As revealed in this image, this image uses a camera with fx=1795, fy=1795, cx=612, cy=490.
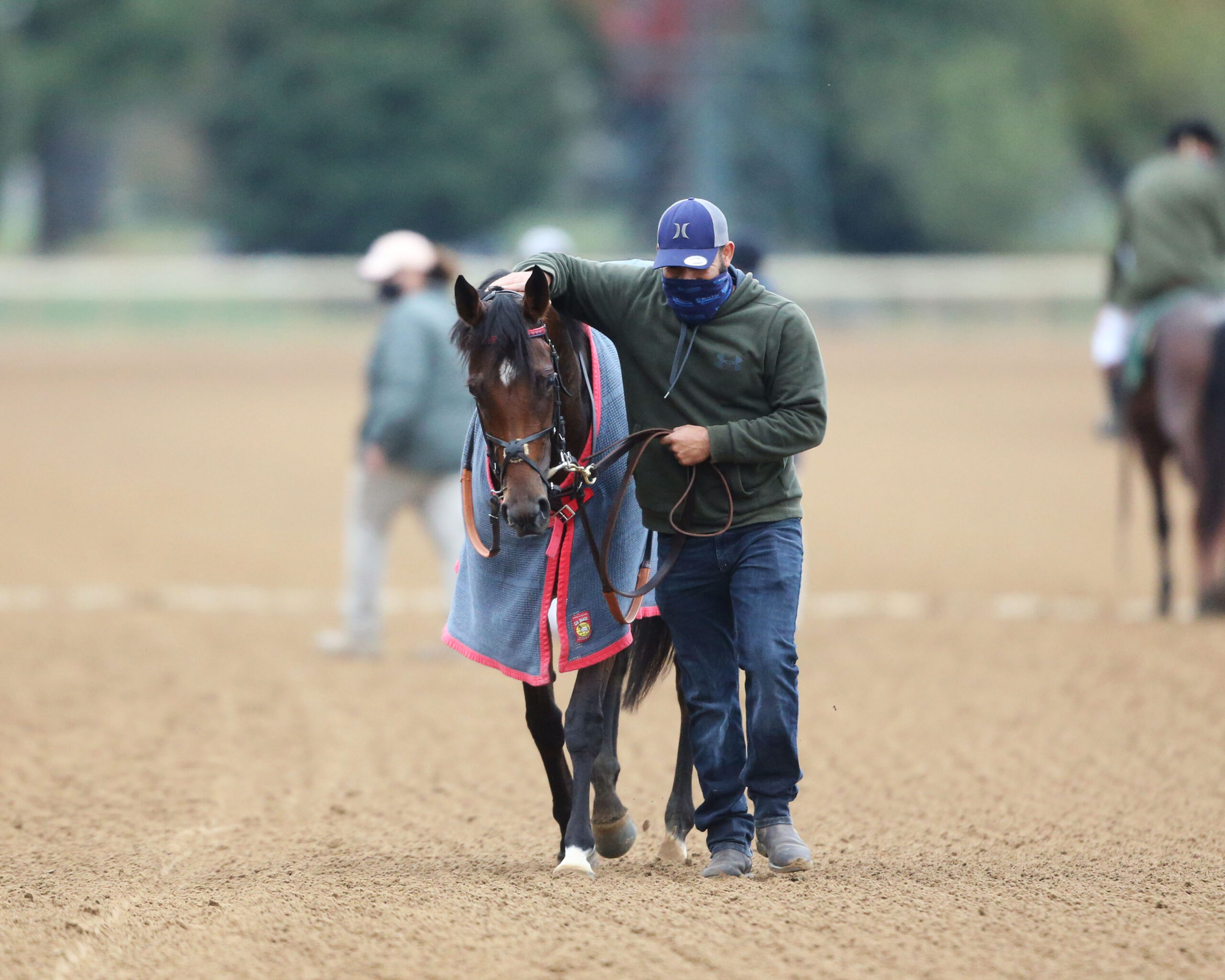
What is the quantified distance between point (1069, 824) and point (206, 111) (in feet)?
129

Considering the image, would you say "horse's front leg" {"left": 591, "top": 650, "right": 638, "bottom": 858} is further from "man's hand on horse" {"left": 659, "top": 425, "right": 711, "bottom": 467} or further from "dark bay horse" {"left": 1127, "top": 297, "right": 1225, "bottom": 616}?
"dark bay horse" {"left": 1127, "top": 297, "right": 1225, "bottom": 616}

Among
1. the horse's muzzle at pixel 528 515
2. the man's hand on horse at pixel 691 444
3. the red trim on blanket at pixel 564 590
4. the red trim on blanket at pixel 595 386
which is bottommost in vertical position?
the red trim on blanket at pixel 564 590

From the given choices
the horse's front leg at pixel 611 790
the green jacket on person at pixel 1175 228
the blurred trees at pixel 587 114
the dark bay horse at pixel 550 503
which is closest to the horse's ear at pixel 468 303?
the dark bay horse at pixel 550 503

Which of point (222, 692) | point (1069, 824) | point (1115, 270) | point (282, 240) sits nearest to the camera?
point (1069, 824)

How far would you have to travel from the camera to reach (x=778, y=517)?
5.04 metres

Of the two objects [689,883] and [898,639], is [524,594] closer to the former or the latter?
[689,883]

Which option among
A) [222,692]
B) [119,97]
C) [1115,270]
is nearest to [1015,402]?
[1115,270]

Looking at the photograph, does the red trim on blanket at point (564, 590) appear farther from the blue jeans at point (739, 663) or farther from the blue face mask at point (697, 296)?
the blue face mask at point (697, 296)

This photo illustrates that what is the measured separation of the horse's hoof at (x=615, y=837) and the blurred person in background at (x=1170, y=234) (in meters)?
5.80

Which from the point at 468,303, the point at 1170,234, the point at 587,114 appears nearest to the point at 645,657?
the point at 468,303

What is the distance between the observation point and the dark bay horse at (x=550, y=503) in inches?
185

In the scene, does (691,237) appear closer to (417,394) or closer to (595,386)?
(595,386)

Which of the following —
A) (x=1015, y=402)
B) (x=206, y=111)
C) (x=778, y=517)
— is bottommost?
(x=1015, y=402)

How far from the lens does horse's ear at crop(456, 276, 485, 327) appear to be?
467 cm
